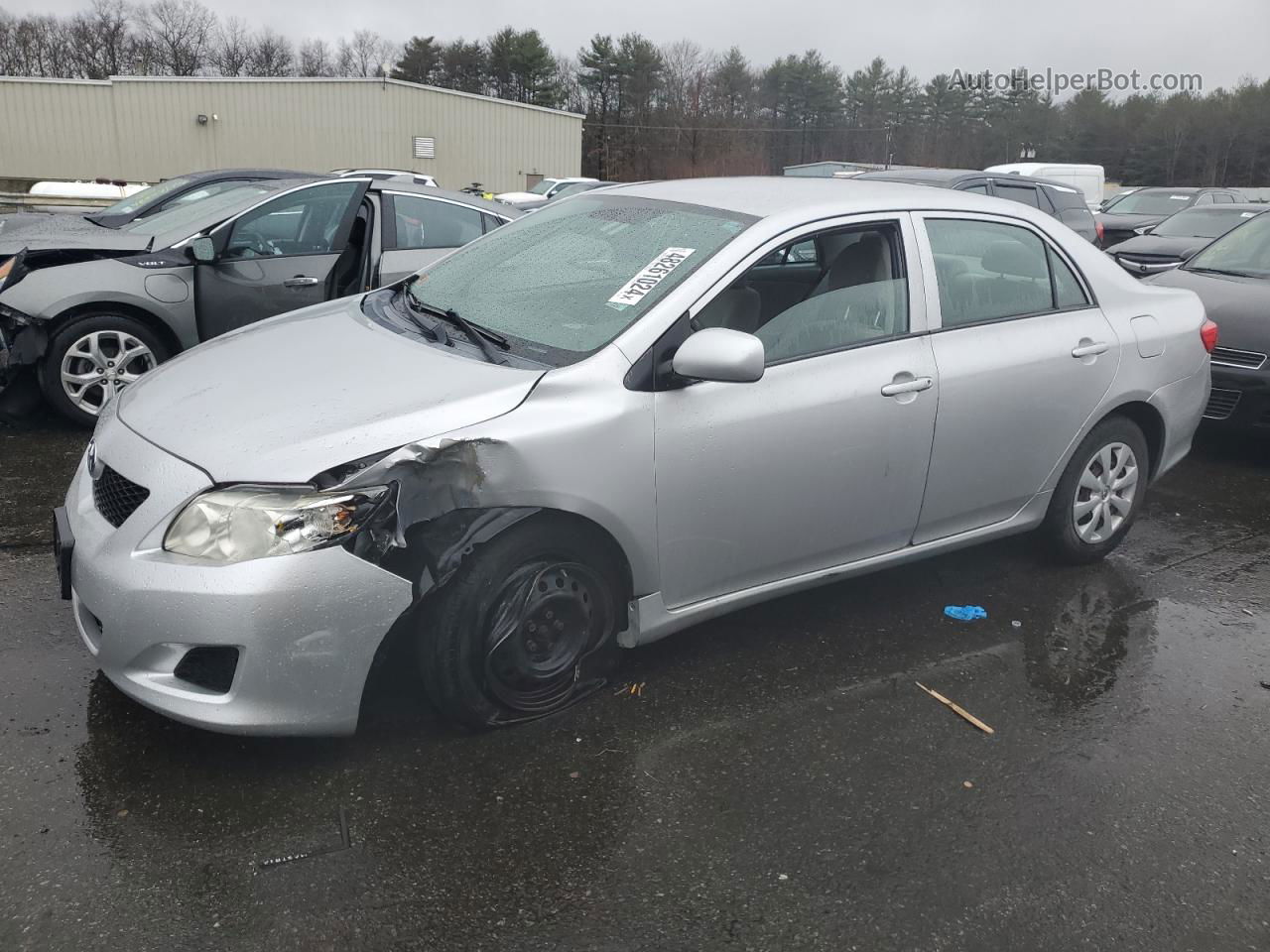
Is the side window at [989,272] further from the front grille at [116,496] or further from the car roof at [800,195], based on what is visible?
the front grille at [116,496]

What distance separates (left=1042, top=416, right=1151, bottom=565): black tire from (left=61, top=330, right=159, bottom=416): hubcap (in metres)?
5.06

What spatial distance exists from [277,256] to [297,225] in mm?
305

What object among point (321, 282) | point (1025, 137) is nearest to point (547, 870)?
point (321, 282)

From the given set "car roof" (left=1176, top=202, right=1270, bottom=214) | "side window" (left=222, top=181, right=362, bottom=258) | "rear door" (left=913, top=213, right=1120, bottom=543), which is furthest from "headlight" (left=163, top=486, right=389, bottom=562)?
Result: "car roof" (left=1176, top=202, right=1270, bottom=214)

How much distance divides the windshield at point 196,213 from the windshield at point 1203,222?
11.4 meters

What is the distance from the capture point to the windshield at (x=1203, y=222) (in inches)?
524

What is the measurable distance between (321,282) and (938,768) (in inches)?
196

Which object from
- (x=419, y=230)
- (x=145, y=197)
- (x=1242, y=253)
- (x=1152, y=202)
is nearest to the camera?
(x=419, y=230)

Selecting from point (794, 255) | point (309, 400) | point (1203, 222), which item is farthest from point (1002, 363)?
point (1203, 222)

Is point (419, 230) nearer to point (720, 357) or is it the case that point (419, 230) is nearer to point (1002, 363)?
point (1002, 363)

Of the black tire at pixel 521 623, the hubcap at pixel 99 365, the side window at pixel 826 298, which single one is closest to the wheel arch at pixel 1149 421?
the side window at pixel 826 298

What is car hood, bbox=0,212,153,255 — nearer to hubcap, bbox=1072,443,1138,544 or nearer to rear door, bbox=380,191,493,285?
rear door, bbox=380,191,493,285

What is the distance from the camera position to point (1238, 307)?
6629 mm

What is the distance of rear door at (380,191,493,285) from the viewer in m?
6.70
